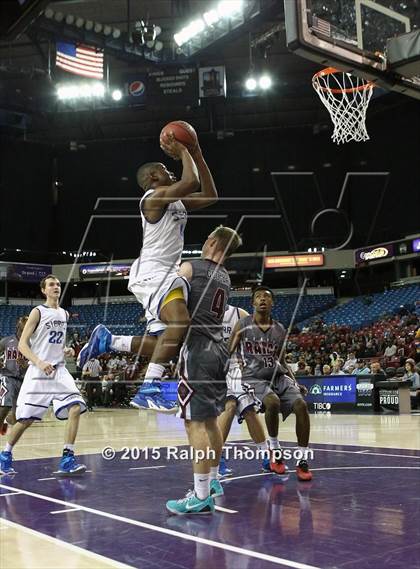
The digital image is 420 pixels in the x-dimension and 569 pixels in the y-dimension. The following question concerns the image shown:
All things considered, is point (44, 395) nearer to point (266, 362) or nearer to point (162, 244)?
point (266, 362)

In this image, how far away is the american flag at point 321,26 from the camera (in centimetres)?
603

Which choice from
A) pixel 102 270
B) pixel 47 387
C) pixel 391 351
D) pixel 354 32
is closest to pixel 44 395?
pixel 47 387

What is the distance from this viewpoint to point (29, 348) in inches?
244

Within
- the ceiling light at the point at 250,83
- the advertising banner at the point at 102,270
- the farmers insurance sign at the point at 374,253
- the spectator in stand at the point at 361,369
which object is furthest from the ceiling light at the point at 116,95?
the spectator in stand at the point at 361,369

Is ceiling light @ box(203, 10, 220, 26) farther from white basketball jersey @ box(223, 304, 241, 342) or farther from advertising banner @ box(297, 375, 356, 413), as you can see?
white basketball jersey @ box(223, 304, 241, 342)

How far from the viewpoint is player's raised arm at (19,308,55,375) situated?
5842 millimetres

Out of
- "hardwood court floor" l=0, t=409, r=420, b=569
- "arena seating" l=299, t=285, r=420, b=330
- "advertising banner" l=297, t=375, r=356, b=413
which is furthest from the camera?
"arena seating" l=299, t=285, r=420, b=330

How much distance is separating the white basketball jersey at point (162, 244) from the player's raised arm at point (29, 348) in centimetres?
162

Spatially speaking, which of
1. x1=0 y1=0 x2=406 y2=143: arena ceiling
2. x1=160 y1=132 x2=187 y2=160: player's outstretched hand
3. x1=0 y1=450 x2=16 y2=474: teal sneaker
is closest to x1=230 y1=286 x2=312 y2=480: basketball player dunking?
x1=160 y1=132 x2=187 y2=160: player's outstretched hand

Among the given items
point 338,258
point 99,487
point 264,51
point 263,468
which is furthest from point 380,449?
point 338,258

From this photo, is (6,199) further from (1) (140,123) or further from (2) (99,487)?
(2) (99,487)

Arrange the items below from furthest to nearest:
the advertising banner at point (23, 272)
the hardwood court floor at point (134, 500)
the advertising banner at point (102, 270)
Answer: the advertising banner at point (23, 272)
the advertising banner at point (102, 270)
the hardwood court floor at point (134, 500)

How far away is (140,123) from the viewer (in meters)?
32.2

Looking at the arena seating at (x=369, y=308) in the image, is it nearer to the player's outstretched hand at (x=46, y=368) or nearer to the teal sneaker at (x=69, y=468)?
the teal sneaker at (x=69, y=468)
